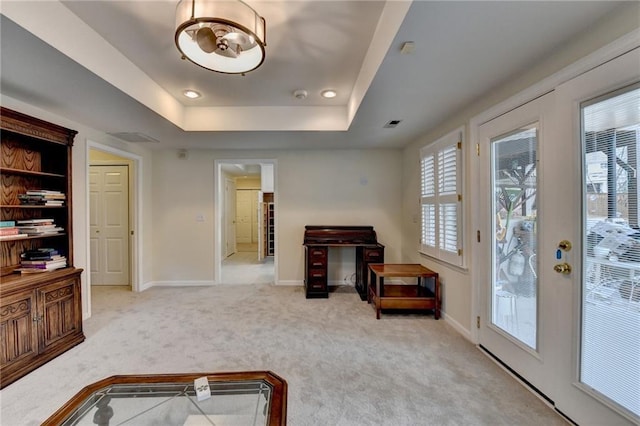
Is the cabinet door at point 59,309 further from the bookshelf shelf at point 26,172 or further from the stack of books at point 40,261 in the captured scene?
the bookshelf shelf at point 26,172

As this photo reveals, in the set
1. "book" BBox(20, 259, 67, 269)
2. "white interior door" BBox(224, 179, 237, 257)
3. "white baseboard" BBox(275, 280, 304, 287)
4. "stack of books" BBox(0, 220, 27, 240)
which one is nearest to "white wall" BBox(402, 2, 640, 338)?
"white baseboard" BBox(275, 280, 304, 287)

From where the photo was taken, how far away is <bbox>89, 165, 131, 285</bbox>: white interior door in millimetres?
4355

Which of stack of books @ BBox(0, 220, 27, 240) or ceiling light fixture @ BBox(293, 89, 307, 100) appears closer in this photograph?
stack of books @ BBox(0, 220, 27, 240)

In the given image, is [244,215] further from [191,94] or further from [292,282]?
[191,94]

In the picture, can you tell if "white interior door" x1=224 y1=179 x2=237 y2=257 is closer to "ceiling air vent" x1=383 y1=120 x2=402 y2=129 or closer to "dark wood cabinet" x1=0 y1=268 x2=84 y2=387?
"dark wood cabinet" x1=0 y1=268 x2=84 y2=387

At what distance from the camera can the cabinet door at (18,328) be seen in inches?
77.2

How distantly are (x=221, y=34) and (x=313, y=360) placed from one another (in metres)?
2.50

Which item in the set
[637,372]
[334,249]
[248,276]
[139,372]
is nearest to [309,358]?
[139,372]

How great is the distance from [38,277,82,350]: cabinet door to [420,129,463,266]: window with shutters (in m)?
3.85

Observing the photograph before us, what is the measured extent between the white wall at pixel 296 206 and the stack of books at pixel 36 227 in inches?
75.8

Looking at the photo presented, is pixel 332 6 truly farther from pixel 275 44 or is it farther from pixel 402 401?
pixel 402 401

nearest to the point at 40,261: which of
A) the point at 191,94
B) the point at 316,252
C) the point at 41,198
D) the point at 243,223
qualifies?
the point at 41,198

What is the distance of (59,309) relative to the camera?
240 cm

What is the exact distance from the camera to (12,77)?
201 cm
